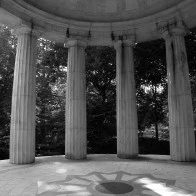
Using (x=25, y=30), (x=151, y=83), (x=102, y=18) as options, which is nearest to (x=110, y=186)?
(x=25, y=30)

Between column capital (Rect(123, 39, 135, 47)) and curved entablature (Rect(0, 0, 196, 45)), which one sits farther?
column capital (Rect(123, 39, 135, 47))

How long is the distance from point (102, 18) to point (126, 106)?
13861mm

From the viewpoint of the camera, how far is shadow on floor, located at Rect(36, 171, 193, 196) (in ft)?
51.1

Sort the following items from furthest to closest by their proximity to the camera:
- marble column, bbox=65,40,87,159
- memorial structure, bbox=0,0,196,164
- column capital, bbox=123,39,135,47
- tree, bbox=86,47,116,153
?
tree, bbox=86,47,116,153, column capital, bbox=123,39,135,47, marble column, bbox=65,40,87,159, memorial structure, bbox=0,0,196,164

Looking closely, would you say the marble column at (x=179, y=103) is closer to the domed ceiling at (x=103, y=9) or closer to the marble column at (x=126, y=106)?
the domed ceiling at (x=103, y=9)

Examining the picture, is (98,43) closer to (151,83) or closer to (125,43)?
(125,43)

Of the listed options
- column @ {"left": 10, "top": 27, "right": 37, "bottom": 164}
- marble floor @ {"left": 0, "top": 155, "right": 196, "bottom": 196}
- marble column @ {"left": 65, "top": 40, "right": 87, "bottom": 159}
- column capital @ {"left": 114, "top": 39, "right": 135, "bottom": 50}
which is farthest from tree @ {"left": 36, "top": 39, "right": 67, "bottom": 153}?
marble floor @ {"left": 0, "top": 155, "right": 196, "bottom": 196}

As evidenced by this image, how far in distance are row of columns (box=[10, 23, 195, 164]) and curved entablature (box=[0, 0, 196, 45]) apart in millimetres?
1630

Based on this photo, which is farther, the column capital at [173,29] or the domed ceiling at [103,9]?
the domed ceiling at [103,9]

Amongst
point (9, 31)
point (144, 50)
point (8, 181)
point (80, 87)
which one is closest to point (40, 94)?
point (9, 31)

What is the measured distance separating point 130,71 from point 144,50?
1936 centimetres

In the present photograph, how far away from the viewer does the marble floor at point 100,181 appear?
1576 cm

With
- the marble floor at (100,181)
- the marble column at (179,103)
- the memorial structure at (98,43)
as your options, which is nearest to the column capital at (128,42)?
the memorial structure at (98,43)

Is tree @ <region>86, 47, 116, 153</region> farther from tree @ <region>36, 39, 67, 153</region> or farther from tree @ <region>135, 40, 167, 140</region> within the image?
tree @ <region>135, 40, 167, 140</region>
